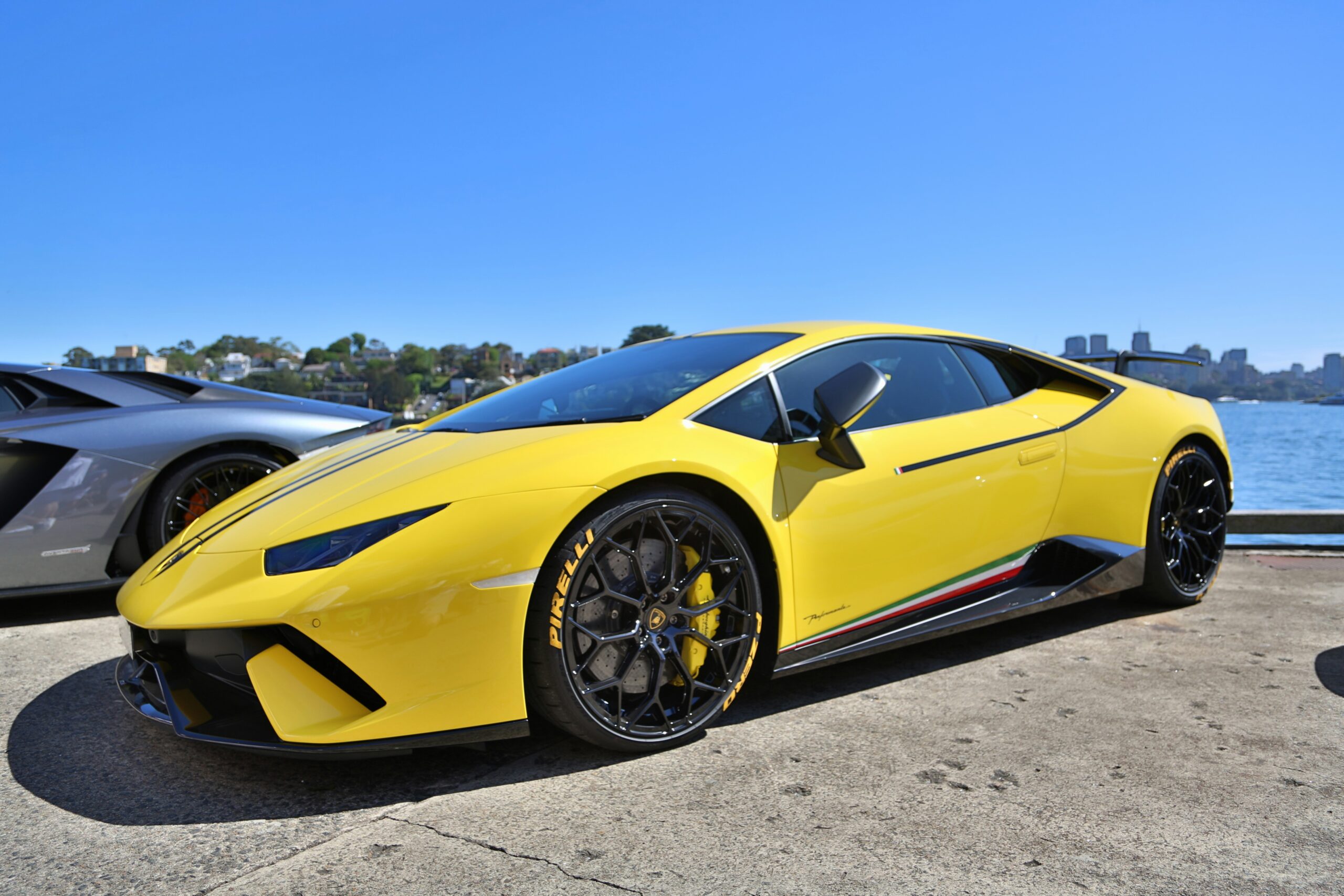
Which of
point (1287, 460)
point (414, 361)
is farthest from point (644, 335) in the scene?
point (1287, 460)

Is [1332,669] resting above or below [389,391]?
below

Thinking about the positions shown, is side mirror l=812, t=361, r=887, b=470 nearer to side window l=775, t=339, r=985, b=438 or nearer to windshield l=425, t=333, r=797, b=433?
side window l=775, t=339, r=985, b=438

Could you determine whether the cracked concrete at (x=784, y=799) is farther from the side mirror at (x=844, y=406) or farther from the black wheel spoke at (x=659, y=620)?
the side mirror at (x=844, y=406)

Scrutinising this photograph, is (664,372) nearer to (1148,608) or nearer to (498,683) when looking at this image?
(498,683)

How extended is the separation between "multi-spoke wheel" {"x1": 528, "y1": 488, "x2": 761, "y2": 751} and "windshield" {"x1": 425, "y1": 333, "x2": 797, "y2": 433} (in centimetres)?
39

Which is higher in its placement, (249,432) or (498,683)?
(249,432)

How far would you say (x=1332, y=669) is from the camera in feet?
10.0

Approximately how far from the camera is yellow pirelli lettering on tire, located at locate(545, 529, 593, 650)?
2.18 metres

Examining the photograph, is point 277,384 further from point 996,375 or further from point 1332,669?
point 1332,669

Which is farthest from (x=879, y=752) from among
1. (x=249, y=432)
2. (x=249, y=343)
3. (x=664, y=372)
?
(x=249, y=343)

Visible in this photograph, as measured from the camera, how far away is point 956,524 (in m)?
2.98

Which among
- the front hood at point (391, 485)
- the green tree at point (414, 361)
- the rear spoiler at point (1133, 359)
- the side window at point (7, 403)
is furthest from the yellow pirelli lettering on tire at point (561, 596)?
the green tree at point (414, 361)

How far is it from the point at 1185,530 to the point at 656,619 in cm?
274

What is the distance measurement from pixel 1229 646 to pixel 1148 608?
58 centimetres
